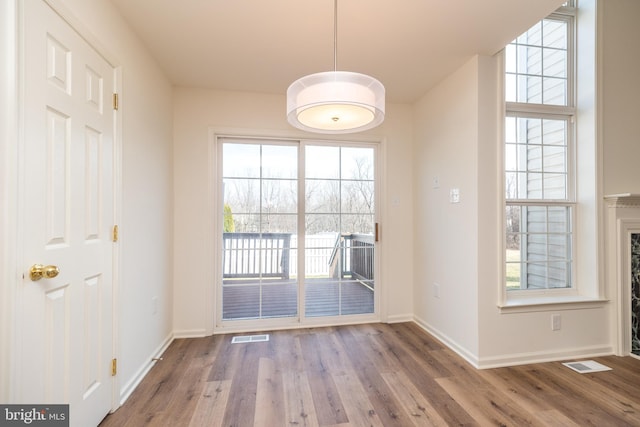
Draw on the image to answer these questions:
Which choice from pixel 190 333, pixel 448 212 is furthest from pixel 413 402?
pixel 190 333

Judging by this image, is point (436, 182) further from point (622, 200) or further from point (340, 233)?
point (622, 200)

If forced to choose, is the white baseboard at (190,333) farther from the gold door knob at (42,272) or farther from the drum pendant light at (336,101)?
the drum pendant light at (336,101)

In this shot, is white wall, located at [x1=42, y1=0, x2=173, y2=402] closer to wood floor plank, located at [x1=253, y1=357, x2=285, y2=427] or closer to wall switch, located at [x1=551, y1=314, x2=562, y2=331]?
wood floor plank, located at [x1=253, y1=357, x2=285, y2=427]

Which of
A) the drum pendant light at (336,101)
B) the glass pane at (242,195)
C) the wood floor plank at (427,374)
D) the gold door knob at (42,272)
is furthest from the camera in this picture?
the glass pane at (242,195)

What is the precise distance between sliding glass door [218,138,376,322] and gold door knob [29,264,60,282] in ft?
6.37

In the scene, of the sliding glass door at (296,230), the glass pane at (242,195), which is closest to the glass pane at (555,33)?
the sliding glass door at (296,230)

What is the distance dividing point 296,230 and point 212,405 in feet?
6.08

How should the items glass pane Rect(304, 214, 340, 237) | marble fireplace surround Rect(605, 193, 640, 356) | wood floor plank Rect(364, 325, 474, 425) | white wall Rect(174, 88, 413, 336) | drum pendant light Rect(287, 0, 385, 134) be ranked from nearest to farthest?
1. drum pendant light Rect(287, 0, 385, 134)
2. wood floor plank Rect(364, 325, 474, 425)
3. marble fireplace surround Rect(605, 193, 640, 356)
4. white wall Rect(174, 88, 413, 336)
5. glass pane Rect(304, 214, 340, 237)

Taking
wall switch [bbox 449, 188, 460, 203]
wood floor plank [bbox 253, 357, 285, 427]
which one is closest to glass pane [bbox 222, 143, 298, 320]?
wood floor plank [bbox 253, 357, 285, 427]

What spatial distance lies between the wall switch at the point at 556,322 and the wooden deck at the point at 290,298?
1.70 metres

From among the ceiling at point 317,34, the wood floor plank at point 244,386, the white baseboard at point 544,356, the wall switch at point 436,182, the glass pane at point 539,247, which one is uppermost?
the ceiling at point 317,34

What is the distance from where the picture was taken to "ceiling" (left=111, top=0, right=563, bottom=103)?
193cm

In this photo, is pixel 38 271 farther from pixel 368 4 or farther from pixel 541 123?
→ pixel 541 123

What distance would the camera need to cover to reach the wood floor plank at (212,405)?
5.81 feet
